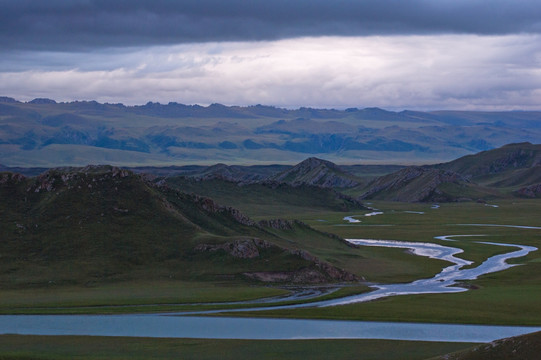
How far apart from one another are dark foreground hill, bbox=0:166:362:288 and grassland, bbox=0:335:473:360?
117 ft

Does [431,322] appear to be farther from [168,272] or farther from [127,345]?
[168,272]

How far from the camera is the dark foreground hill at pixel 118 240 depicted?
339 feet

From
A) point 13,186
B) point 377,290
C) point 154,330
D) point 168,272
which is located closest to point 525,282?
point 377,290

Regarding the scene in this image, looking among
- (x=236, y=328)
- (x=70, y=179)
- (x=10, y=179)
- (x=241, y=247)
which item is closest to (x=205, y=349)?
(x=236, y=328)

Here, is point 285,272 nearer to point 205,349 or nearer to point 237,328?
point 237,328

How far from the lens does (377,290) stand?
97.6 metres

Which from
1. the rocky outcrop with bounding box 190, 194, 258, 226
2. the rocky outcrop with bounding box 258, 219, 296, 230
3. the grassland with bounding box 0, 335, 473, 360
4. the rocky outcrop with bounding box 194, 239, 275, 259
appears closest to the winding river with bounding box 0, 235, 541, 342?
the grassland with bounding box 0, 335, 473, 360

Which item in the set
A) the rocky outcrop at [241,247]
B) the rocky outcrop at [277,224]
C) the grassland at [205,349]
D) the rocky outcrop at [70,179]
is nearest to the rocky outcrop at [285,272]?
the rocky outcrop at [241,247]

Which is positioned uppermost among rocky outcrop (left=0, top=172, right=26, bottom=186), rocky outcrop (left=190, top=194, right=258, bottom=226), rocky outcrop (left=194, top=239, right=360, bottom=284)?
rocky outcrop (left=0, top=172, right=26, bottom=186)

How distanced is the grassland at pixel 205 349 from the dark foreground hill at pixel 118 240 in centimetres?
3555

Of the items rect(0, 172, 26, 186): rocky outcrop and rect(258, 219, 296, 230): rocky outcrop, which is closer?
rect(0, 172, 26, 186): rocky outcrop

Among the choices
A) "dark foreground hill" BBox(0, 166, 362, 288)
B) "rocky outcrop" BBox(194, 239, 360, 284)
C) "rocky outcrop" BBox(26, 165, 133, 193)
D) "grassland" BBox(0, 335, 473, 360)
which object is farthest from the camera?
"rocky outcrop" BBox(26, 165, 133, 193)

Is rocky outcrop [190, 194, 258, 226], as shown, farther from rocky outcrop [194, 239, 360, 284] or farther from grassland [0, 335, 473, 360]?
grassland [0, 335, 473, 360]

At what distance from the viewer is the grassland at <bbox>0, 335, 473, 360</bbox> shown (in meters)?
58.9
